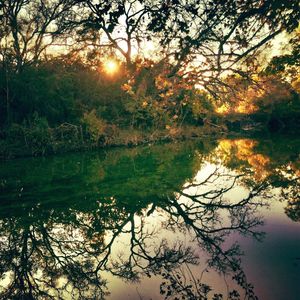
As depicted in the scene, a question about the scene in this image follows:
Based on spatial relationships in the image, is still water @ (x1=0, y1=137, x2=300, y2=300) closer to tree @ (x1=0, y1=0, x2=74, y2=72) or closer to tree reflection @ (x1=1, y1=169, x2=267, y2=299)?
tree reflection @ (x1=1, y1=169, x2=267, y2=299)

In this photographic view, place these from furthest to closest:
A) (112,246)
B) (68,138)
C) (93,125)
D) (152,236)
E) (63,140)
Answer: (93,125)
(68,138)
(63,140)
(152,236)
(112,246)

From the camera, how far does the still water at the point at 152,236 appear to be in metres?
3.61

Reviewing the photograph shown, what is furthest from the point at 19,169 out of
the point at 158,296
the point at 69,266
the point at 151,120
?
the point at 151,120

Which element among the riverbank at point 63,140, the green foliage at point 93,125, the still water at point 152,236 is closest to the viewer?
the still water at point 152,236

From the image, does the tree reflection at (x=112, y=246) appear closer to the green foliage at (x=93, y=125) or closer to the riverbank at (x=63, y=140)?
the riverbank at (x=63, y=140)

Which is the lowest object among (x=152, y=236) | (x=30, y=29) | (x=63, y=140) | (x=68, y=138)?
(x=152, y=236)

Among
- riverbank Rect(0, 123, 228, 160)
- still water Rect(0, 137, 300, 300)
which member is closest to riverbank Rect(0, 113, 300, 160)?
riverbank Rect(0, 123, 228, 160)

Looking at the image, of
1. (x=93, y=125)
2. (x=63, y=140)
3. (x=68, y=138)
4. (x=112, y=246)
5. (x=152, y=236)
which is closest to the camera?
(x=112, y=246)

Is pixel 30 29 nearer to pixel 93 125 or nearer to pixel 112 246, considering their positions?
pixel 93 125

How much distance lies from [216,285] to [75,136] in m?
15.4

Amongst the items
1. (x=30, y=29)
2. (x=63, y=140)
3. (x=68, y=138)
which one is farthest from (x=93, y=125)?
(x=30, y=29)

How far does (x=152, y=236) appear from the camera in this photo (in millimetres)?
5258

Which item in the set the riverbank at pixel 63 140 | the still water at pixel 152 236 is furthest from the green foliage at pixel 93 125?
the still water at pixel 152 236

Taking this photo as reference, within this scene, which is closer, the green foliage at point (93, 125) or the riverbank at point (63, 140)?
the riverbank at point (63, 140)
